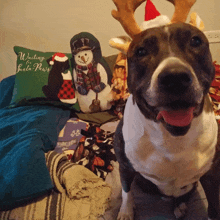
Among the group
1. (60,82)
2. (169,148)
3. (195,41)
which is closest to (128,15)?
(195,41)

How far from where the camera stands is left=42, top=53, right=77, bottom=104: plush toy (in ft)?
5.40

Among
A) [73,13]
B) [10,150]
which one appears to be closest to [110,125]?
[10,150]

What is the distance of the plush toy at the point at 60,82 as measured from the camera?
1.65 m

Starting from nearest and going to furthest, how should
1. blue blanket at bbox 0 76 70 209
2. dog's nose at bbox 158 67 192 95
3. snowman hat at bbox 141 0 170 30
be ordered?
dog's nose at bbox 158 67 192 95 → snowman hat at bbox 141 0 170 30 → blue blanket at bbox 0 76 70 209

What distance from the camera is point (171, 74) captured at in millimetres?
464

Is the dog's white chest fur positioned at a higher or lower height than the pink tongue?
lower

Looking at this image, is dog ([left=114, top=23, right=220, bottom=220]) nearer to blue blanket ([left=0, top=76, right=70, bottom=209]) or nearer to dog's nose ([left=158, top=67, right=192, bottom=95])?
dog's nose ([left=158, top=67, right=192, bottom=95])

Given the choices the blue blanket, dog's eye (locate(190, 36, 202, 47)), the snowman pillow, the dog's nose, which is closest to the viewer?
the dog's nose

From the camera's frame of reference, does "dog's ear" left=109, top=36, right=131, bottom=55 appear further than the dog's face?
Yes

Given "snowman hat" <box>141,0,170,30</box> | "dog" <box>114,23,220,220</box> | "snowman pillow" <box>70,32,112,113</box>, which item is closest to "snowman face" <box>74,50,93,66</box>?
"snowman pillow" <box>70,32,112,113</box>

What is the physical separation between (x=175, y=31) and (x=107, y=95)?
3.69ft

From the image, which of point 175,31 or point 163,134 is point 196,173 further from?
point 175,31

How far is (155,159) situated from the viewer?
664 mm

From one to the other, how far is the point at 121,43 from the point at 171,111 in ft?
1.05
